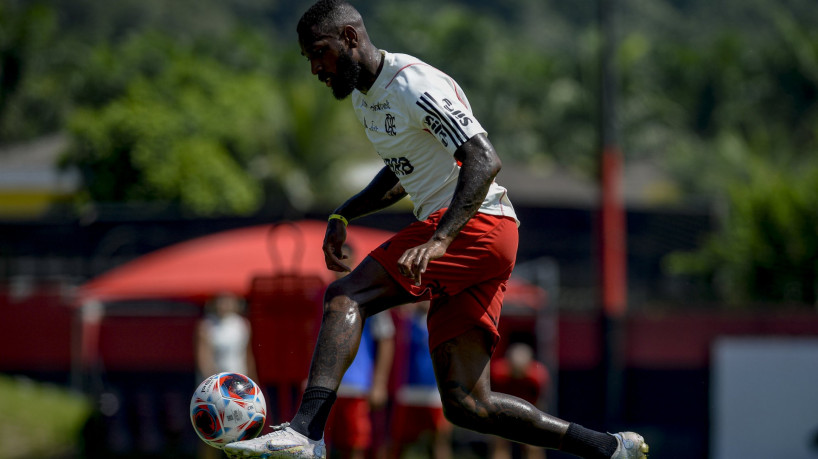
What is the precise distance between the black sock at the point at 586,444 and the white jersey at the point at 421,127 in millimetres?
979

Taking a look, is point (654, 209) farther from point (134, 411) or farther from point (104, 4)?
point (104, 4)

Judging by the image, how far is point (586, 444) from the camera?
16.0 ft

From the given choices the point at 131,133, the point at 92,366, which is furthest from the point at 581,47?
the point at 92,366

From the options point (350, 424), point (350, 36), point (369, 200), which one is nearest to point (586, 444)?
point (369, 200)

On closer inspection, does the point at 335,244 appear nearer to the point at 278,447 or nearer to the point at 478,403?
the point at 478,403

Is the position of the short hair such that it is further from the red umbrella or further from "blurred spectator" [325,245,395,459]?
the red umbrella

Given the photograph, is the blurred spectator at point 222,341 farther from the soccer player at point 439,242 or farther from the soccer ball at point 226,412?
the soccer player at point 439,242

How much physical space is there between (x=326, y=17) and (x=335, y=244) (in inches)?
42.6

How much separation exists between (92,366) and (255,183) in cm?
2548

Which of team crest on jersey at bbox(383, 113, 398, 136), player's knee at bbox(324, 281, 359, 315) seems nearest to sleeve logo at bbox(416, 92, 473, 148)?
team crest on jersey at bbox(383, 113, 398, 136)

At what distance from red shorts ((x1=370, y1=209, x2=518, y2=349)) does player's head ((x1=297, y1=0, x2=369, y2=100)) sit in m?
0.69

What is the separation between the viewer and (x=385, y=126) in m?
4.88

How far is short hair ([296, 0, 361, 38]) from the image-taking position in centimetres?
474

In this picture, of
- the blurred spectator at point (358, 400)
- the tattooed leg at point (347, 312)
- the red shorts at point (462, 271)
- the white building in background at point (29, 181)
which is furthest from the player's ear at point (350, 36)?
the white building in background at point (29, 181)
